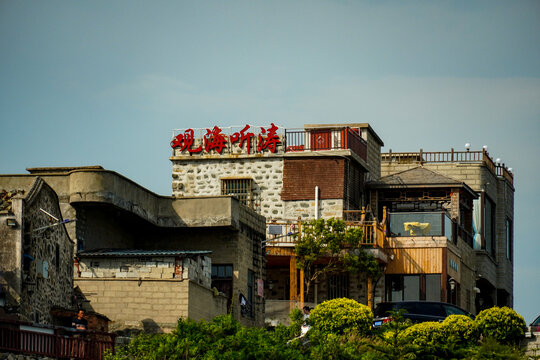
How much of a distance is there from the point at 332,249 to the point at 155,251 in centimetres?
1083

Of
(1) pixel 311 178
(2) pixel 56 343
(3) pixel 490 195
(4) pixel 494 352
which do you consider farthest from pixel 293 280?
(2) pixel 56 343

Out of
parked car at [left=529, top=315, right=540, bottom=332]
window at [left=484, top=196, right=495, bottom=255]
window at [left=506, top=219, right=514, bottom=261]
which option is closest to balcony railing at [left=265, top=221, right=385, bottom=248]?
window at [left=484, top=196, right=495, bottom=255]

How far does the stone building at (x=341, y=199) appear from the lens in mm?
50344

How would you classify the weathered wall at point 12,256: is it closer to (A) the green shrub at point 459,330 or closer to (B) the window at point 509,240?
(A) the green shrub at point 459,330

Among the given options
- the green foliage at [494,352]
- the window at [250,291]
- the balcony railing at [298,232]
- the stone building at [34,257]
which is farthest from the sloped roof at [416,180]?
the stone building at [34,257]

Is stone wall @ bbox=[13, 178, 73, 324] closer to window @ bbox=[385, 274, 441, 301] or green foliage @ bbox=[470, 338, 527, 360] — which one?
green foliage @ bbox=[470, 338, 527, 360]

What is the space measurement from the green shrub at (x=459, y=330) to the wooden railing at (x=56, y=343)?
9.27m

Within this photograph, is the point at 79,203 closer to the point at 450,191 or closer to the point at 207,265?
the point at 207,265

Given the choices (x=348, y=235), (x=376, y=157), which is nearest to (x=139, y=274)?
(x=348, y=235)

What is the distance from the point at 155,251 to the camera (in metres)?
38.9

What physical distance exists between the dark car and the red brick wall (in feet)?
42.5

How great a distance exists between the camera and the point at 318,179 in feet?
171

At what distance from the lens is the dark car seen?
38.3 metres

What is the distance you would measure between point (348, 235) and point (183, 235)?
697cm
